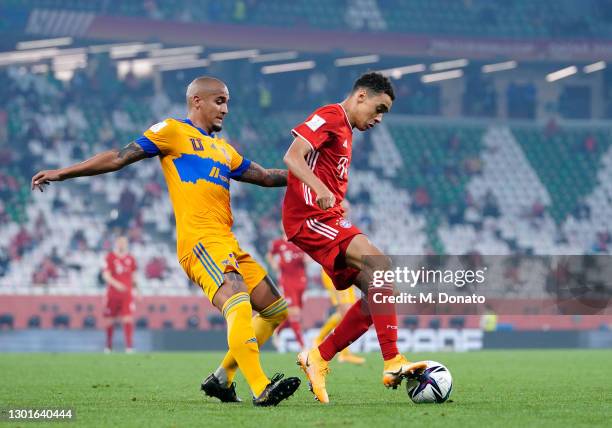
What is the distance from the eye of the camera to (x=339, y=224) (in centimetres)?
741

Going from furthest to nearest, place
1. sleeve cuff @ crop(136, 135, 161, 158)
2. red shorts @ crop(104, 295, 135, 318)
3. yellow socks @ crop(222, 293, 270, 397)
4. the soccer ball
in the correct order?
red shorts @ crop(104, 295, 135, 318), sleeve cuff @ crop(136, 135, 161, 158), the soccer ball, yellow socks @ crop(222, 293, 270, 397)

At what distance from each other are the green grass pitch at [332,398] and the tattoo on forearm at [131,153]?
65.7 inches

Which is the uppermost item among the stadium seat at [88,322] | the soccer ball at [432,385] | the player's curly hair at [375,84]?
the player's curly hair at [375,84]

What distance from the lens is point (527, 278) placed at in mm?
25031

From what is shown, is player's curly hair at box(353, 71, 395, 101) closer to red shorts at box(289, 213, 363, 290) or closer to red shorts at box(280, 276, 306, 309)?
red shorts at box(289, 213, 363, 290)

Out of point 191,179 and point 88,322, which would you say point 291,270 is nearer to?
point 88,322

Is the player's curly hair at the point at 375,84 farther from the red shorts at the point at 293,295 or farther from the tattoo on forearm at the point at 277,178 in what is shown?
the red shorts at the point at 293,295

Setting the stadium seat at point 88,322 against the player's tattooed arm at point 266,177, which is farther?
the stadium seat at point 88,322

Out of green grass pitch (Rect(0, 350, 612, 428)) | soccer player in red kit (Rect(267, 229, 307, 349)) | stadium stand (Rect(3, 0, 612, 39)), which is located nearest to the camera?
green grass pitch (Rect(0, 350, 612, 428))

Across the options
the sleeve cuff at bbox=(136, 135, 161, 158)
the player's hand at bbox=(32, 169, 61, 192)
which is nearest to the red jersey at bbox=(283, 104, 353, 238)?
→ the sleeve cuff at bbox=(136, 135, 161, 158)

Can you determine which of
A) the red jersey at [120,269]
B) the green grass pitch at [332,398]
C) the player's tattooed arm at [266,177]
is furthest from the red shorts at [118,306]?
the player's tattooed arm at [266,177]

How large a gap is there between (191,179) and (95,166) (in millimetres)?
697

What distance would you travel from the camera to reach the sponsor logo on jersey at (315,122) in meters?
7.43

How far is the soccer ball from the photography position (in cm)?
738
